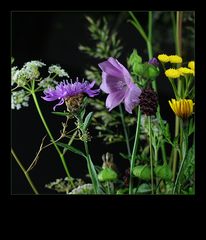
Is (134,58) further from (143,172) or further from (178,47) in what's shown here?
(143,172)

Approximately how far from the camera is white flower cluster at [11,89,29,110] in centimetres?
110

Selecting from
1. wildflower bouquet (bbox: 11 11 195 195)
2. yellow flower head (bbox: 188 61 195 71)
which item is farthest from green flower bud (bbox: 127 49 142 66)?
yellow flower head (bbox: 188 61 195 71)

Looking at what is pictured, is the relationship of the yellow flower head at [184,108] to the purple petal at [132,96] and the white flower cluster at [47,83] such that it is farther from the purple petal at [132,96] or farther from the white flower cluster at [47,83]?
the white flower cluster at [47,83]

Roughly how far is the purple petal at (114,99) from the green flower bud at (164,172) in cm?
16

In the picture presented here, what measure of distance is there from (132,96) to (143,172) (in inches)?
6.0

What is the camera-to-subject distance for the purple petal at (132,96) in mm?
1069

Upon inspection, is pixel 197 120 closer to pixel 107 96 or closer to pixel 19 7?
pixel 107 96

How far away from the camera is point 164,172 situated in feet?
3.55

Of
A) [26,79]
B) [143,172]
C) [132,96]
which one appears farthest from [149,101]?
[26,79]

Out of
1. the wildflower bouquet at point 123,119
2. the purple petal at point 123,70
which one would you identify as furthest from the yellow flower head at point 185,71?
the purple petal at point 123,70

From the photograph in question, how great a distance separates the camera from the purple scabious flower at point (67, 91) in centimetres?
108

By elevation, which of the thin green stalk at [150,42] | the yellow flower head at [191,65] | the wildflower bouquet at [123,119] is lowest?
the wildflower bouquet at [123,119]

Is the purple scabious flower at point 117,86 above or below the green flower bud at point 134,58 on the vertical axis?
below
